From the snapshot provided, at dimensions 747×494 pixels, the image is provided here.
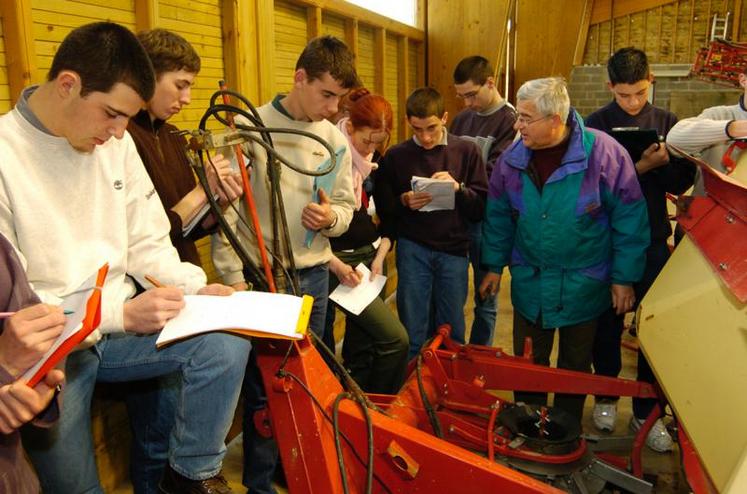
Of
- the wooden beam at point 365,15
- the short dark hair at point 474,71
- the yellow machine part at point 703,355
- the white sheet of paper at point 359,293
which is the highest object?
the wooden beam at point 365,15

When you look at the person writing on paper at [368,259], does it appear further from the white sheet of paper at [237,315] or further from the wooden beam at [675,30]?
the wooden beam at [675,30]

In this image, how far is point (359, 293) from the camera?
264cm

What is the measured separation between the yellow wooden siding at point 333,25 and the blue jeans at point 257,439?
2553mm

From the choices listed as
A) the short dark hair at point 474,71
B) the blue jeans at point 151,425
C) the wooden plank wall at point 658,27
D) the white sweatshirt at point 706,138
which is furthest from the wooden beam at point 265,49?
the wooden plank wall at point 658,27

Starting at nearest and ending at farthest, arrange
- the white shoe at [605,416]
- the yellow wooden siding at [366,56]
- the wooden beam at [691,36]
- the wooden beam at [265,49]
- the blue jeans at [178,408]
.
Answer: the blue jeans at [178,408] < the white shoe at [605,416] < the wooden beam at [265,49] < the yellow wooden siding at [366,56] < the wooden beam at [691,36]

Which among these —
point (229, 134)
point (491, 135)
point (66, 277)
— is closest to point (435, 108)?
point (491, 135)

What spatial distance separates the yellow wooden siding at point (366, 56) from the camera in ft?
16.3

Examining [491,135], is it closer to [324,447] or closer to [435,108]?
[435,108]

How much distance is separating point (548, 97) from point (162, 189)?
56.8 inches

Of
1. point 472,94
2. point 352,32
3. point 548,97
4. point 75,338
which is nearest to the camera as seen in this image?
point 75,338

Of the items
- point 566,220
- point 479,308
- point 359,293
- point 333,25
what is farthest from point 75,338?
point 333,25

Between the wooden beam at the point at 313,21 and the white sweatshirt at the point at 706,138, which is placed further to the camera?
the wooden beam at the point at 313,21

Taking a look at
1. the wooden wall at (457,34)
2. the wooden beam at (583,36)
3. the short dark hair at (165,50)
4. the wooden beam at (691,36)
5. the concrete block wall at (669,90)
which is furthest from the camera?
the wooden beam at (583,36)

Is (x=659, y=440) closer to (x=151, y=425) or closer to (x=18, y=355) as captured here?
(x=151, y=425)
